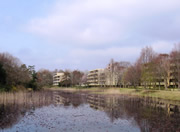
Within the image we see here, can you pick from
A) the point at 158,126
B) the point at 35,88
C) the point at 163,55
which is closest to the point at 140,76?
the point at 163,55

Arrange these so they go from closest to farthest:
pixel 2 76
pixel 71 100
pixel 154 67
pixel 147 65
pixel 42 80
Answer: pixel 71 100, pixel 2 76, pixel 154 67, pixel 147 65, pixel 42 80

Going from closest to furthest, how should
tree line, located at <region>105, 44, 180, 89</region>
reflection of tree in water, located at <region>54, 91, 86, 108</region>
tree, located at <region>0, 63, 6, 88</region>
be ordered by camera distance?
reflection of tree in water, located at <region>54, 91, 86, 108</region> < tree, located at <region>0, 63, 6, 88</region> < tree line, located at <region>105, 44, 180, 89</region>

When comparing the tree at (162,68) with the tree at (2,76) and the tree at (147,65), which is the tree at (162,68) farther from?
the tree at (2,76)

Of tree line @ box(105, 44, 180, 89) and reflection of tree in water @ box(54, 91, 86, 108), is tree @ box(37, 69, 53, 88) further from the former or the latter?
tree line @ box(105, 44, 180, 89)

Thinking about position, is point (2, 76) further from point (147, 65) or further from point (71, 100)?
point (147, 65)

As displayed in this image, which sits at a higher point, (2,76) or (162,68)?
(162,68)

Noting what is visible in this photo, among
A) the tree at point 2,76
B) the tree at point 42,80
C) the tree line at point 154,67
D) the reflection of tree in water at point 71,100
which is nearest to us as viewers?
the reflection of tree in water at point 71,100

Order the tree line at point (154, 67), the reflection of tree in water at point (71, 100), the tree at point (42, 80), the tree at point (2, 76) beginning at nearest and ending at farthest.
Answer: the reflection of tree in water at point (71, 100) < the tree at point (2, 76) < the tree line at point (154, 67) < the tree at point (42, 80)

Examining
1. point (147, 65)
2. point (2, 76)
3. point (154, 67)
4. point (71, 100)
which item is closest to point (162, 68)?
point (154, 67)

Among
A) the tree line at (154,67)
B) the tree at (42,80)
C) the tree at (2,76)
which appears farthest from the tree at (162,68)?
the tree at (2,76)

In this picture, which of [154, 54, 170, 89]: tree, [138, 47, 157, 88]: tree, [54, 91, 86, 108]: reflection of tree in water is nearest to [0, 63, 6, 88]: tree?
[54, 91, 86, 108]: reflection of tree in water

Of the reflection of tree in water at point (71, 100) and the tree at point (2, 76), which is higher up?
the tree at point (2, 76)

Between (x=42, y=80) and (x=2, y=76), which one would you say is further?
(x=42, y=80)

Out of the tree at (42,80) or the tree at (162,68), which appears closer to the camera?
the tree at (162,68)
